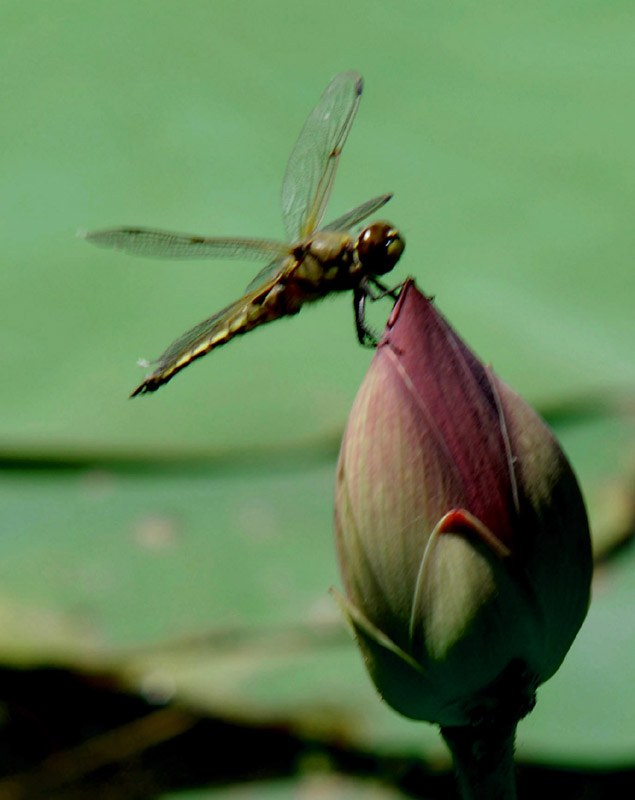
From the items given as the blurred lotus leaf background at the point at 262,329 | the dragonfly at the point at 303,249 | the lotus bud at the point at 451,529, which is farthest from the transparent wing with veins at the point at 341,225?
the lotus bud at the point at 451,529

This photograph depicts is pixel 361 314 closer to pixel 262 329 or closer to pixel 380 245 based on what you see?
pixel 380 245

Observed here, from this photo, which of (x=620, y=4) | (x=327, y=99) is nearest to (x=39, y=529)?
(x=327, y=99)

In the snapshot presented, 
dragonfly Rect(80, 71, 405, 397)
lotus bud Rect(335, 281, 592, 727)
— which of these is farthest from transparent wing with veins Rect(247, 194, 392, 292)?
lotus bud Rect(335, 281, 592, 727)

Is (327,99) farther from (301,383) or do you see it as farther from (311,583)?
(311,583)

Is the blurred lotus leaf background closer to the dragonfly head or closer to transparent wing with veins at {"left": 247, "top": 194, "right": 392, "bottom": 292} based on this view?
transparent wing with veins at {"left": 247, "top": 194, "right": 392, "bottom": 292}

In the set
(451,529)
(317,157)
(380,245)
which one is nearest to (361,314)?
(380,245)
